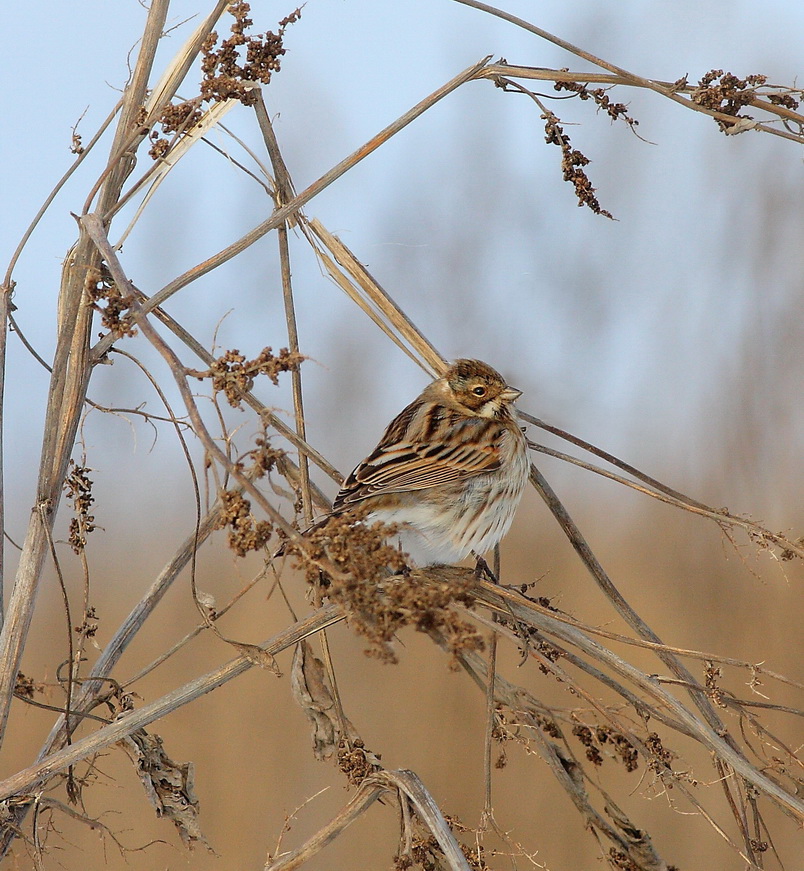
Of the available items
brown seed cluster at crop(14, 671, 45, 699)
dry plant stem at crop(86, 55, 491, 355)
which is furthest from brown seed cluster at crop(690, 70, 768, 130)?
brown seed cluster at crop(14, 671, 45, 699)

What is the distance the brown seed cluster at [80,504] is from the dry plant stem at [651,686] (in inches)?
30.0

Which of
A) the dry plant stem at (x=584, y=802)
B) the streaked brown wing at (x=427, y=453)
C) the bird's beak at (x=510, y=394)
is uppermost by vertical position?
the bird's beak at (x=510, y=394)

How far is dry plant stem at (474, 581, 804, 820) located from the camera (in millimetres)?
1610

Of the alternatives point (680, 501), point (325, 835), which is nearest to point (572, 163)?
point (680, 501)

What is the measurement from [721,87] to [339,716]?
58.0 inches

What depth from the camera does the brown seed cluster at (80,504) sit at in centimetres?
180

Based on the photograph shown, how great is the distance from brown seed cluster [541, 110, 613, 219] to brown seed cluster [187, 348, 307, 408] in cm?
82

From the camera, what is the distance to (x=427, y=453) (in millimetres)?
2838

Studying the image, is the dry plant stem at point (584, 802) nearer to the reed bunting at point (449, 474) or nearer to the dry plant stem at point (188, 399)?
the reed bunting at point (449, 474)

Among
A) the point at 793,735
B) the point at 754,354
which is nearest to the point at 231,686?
the point at 793,735

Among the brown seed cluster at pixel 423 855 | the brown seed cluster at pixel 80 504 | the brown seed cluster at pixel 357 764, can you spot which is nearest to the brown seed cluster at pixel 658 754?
the brown seed cluster at pixel 423 855

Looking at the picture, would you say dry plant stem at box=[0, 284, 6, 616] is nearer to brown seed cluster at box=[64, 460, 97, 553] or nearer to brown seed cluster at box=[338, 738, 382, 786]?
brown seed cluster at box=[64, 460, 97, 553]

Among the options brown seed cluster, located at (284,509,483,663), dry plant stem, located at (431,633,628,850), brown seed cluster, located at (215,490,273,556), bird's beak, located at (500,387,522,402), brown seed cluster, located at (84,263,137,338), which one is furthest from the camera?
bird's beak, located at (500,387,522,402)

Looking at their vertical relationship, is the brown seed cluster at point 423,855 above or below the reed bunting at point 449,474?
below
